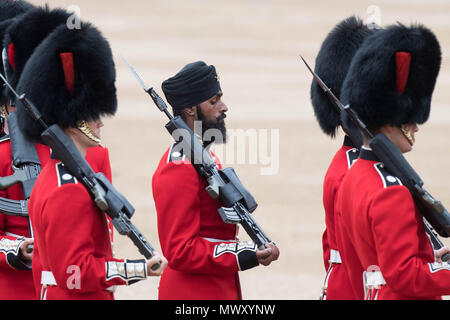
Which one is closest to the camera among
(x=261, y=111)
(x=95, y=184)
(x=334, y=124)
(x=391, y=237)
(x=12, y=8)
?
(x=391, y=237)

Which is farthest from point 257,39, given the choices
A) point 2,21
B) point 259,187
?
point 2,21

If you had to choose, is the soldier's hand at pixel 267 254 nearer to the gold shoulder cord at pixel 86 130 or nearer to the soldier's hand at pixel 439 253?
the soldier's hand at pixel 439 253

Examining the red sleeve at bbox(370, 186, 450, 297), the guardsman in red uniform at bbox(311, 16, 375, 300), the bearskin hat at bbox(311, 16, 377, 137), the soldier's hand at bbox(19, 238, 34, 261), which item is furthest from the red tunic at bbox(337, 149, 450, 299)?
the soldier's hand at bbox(19, 238, 34, 261)

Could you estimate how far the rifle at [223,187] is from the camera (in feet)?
14.0

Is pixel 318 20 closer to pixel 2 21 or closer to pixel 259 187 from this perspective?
pixel 259 187

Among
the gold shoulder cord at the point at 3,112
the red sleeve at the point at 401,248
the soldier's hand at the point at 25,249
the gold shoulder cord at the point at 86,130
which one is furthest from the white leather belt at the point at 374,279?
the gold shoulder cord at the point at 3,112

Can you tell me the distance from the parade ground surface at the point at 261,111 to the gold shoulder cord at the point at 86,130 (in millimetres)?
767

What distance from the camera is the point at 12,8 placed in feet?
18.0

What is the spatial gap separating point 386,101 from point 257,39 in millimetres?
→ 14211

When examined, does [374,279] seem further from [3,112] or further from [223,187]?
[3,112]

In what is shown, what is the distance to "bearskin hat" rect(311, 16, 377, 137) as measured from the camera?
5.00m

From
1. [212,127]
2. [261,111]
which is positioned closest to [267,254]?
[212,127]

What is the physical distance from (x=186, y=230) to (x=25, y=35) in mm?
1228

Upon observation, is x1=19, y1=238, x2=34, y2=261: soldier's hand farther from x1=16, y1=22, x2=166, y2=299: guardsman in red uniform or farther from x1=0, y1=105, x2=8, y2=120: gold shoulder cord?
x1=0, y1=105, x2=8, y2=120: gold shoulder cord
